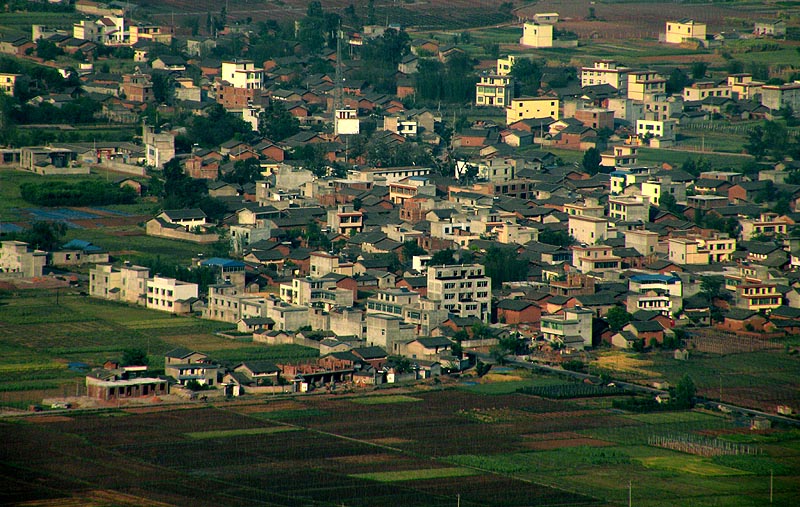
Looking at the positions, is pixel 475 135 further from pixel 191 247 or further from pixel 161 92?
pixel 191 247

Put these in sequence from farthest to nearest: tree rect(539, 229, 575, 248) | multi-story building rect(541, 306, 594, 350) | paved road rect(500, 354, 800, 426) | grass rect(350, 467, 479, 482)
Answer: tree rect(539, 229, 575, 248)
multi-story building rect(541, 306, 594, 350)
paved road rect(500, 354, 800, 426)
grass rect(350, 467, 479, 482)

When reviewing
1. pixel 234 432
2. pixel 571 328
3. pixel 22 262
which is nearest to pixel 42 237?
pixel 22 262

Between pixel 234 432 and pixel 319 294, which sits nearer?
pixel 234 432

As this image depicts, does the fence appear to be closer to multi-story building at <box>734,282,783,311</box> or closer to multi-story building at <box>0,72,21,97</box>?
multi-story building at <box>734,282,783,311</box>

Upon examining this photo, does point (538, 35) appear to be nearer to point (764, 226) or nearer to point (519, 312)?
point (764, 226)

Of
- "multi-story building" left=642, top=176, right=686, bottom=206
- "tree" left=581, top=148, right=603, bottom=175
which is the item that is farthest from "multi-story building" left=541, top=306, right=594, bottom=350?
"tree" left=581, top=148, right=603, bottom=175
